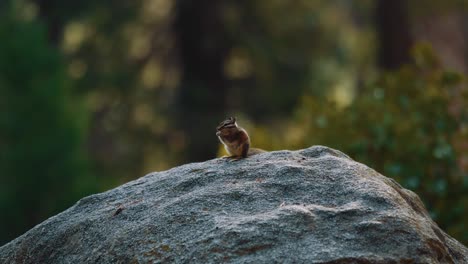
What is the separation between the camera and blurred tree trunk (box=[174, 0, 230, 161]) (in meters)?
23.6

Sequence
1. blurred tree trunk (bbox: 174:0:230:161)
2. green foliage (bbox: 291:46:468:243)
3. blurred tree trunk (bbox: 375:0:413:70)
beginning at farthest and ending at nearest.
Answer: blurred tree trunk (bbox: 174:0:230:161) < blurred tree trunk (bbox: 375:0:413:70) < green foliage (bbox: 291:46:468:243)

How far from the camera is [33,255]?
519 cm

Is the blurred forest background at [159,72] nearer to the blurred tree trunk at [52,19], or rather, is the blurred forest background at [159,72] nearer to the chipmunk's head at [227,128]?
the blurred tree trunk at [52,19]

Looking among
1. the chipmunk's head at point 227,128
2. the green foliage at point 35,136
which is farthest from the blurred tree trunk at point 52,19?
the chipmunk's head at point 227,128

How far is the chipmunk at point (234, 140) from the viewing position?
5488 mm

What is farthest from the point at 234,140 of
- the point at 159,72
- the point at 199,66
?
the point at 159,72

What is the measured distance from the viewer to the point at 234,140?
5543 mm

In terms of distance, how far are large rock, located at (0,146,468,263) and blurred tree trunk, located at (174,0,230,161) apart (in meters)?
Answer: 17.9

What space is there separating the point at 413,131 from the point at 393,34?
11.2 meters

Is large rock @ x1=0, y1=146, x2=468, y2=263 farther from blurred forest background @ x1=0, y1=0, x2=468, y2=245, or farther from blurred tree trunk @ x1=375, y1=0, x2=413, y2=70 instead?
blurred tree trunk @ x1=375, y1=0, x2=413, y2=70

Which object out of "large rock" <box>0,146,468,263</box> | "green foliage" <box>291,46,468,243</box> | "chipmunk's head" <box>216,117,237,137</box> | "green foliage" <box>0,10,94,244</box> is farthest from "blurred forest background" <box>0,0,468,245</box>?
"large rock" <box>0,146,468,263</box>

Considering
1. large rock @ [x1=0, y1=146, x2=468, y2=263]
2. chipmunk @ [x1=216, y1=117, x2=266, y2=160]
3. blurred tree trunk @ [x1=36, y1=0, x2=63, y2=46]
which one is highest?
blurred tree trunk @ [x1=36, y1=0, x2=63, y2=46]

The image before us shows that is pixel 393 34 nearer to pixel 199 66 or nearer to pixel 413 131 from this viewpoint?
pixel 199 66

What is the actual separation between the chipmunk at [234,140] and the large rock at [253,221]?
126 mm
